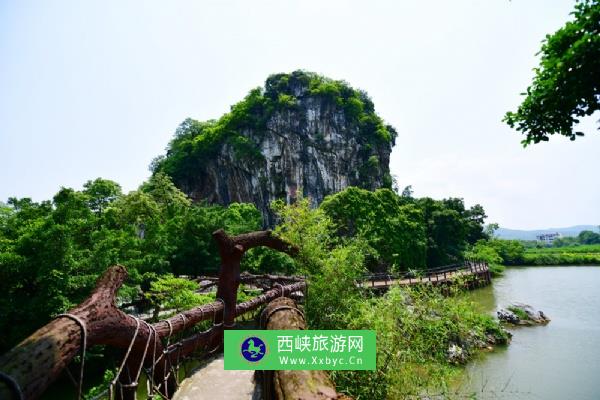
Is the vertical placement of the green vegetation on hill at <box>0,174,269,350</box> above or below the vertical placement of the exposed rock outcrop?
above

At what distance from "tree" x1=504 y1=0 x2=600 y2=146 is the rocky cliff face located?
102 feet

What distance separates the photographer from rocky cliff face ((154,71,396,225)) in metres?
37.7

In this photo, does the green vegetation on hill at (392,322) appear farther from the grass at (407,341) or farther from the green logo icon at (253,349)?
the green logo icon at (253,349)

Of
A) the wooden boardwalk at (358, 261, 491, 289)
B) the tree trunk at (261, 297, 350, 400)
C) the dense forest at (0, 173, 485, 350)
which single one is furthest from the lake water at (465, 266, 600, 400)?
the dense forest at (0, 173, 485, 350)

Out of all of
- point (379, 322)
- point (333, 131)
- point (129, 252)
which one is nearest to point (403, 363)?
point (379, 322)

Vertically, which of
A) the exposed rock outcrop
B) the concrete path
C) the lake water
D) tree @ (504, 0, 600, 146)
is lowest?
the lake water

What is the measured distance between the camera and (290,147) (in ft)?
126

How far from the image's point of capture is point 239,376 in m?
6.02

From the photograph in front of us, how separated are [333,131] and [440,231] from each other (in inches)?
669

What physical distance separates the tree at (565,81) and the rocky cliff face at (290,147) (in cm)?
3108

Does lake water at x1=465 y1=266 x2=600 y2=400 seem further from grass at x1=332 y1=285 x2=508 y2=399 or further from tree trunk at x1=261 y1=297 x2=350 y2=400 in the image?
tree trunk at x1=261 y1=297 x2=350 y2=400

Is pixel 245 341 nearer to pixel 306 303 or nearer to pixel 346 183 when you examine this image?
pixel 306 303

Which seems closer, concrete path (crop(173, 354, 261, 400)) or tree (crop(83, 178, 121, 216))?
concrete path (crop(173, 354, 261, 400))

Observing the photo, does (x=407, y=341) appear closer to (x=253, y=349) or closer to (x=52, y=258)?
(x=253, y=349)
